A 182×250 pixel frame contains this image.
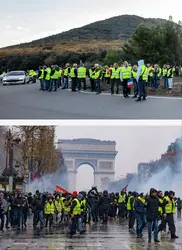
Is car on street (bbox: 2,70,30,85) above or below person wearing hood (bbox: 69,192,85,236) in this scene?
above

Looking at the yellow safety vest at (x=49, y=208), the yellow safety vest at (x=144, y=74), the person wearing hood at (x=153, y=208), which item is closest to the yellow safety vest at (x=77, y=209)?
the person wearing hood at (x=153, y=208)

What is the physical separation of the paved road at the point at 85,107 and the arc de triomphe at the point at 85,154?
24.9ft

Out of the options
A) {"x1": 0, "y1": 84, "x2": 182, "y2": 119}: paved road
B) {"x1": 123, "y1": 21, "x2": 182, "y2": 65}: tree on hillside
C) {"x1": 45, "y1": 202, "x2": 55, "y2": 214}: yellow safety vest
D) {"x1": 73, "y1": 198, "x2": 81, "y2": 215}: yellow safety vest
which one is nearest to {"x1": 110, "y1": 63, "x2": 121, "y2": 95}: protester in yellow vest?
{"x1": 0, "y1": 84, "x2": 182, "y2": 119}: paved road

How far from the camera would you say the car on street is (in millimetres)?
19781

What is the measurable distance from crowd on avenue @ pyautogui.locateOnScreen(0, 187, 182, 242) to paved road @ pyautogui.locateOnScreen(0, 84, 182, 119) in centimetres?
197

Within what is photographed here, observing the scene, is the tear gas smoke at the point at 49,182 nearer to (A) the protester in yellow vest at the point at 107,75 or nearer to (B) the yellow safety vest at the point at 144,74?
(A) the protester in yellow vest at the point at 107,75

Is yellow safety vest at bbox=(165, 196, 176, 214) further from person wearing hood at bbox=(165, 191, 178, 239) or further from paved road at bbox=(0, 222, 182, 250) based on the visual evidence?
paved road at bbox=(0, 222, 182, 250)

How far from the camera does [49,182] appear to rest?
29500 millimetres

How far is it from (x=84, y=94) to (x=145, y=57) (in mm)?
5957

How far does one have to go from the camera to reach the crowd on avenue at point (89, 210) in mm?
12773

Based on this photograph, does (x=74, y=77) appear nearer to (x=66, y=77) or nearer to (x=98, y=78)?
(x=66, y=77)

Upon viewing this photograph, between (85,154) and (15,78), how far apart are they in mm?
10872

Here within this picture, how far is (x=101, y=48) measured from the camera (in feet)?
68.8

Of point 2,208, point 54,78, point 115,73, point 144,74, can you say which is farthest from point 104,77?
point 2,208
